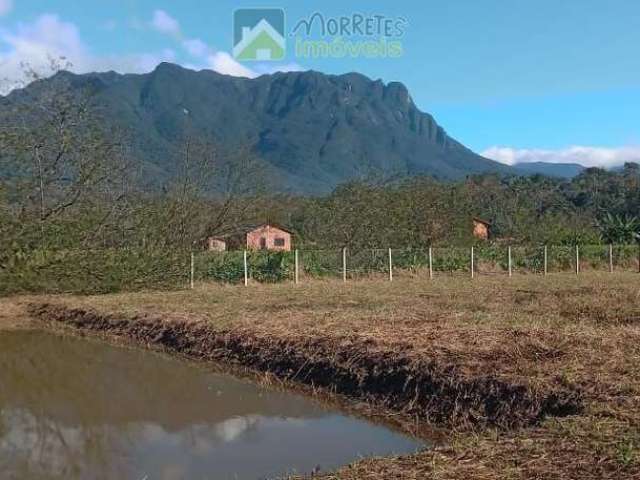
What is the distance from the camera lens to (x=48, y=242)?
1753 cm

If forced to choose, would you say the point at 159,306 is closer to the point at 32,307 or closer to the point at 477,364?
the point at 32,307

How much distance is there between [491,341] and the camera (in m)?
8.63

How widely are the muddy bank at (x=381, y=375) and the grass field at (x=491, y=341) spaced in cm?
6

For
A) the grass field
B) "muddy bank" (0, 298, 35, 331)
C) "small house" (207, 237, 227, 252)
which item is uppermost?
"small house" (207, 237, 227, 252)

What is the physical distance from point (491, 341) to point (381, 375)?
4.94 feet

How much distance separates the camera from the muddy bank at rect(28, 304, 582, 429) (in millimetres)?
6570

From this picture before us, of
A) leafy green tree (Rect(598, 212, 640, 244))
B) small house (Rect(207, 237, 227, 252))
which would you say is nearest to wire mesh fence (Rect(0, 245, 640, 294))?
small house (Rect(207, 237, 227, 252))

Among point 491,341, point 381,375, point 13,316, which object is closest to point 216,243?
point 13,316

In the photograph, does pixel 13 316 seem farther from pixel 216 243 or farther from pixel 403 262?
pixel 403 262

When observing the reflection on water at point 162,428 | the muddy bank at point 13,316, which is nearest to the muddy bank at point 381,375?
the reflection on water at point 162,428

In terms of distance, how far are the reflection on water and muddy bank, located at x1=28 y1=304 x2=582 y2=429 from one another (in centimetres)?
60

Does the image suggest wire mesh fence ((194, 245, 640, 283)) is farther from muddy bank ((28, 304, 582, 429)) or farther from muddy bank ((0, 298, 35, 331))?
A: muddy bank ((28, 304, 582, 429))

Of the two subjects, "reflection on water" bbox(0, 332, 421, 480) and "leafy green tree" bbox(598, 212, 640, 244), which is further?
"leafy green tree" bbox(598, 212, 640, 244)

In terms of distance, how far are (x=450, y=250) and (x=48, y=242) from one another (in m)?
16.2
